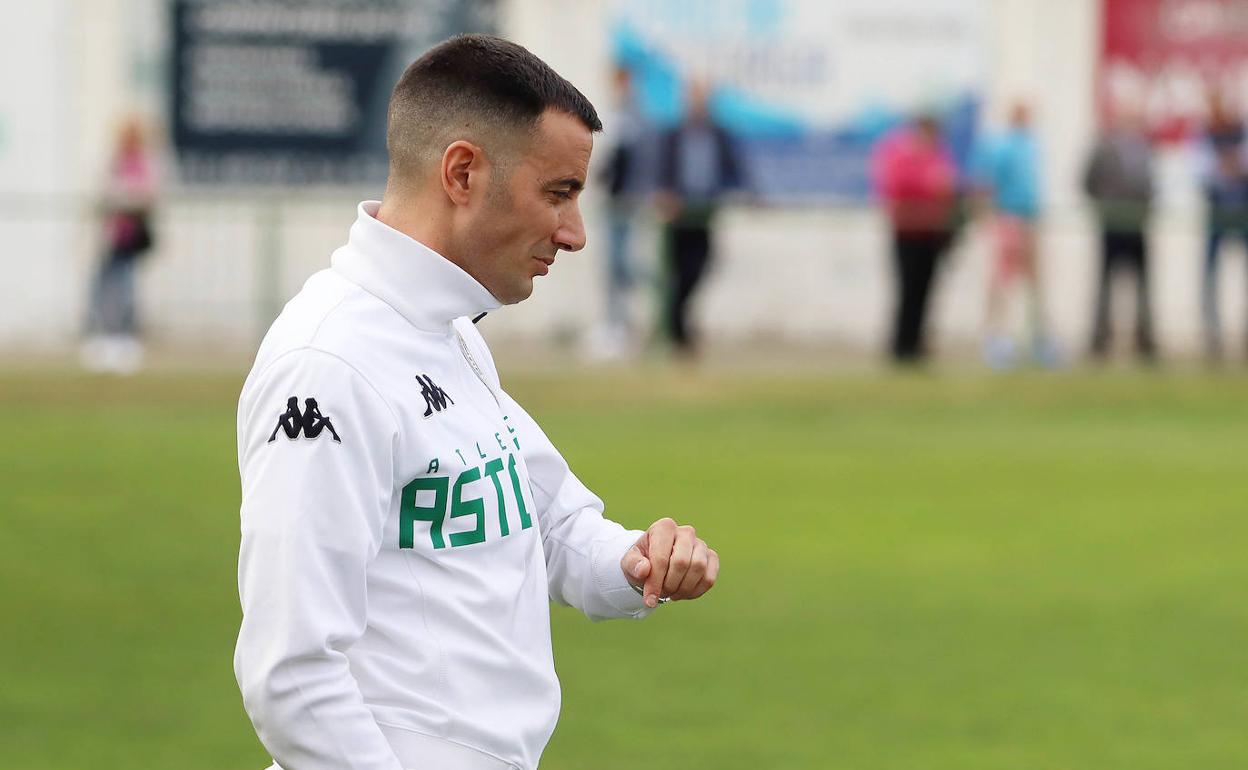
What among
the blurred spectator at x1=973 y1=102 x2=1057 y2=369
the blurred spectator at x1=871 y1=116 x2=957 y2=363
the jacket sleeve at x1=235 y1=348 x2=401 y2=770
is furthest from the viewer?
the blurred spectator at x1=871 y1=116 x2=957 y2=363

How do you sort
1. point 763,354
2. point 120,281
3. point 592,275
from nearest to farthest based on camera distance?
point 120,281 < point 592,275 < point 763,354

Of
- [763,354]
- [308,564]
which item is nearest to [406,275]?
[308,564]

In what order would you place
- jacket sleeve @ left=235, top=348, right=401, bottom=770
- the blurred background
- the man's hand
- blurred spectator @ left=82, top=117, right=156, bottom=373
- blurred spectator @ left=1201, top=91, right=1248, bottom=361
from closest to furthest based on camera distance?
1. jacket sleeve @ left=235, top=348, right=401, bottom=770
2. the man's hand
3. the blurred background
4. blurred spectator @ left=82, top=117, right=156, bottom=373
5. blurred spectator @ left=1201, top=91, right=1248, bottom=361

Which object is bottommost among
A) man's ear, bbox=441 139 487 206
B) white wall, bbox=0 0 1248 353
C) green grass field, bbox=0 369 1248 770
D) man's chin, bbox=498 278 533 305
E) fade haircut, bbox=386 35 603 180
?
green grass field, bbox=0 369 1248 770

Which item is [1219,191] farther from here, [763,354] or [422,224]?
[422,224]

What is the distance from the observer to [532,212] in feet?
9.91

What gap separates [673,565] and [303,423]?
26.6 inches

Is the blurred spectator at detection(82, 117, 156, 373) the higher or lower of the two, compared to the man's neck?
lower

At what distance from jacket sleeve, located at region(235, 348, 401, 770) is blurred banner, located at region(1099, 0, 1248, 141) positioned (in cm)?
2148

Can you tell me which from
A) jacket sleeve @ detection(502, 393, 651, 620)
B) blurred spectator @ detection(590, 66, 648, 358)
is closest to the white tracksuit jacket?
jacket sleeve @ detection(502, 393, 651, 620)

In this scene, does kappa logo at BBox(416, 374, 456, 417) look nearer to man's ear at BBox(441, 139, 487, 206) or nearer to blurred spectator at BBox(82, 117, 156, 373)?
man's ear at BBox(441, 139, 487, 206)

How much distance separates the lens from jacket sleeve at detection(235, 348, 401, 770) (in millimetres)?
2689

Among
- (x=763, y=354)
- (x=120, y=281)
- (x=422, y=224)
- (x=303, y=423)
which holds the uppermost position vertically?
(x=422, y=224)

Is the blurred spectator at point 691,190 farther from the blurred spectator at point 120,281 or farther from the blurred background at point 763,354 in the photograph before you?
the blurred spectator at point 120,281
